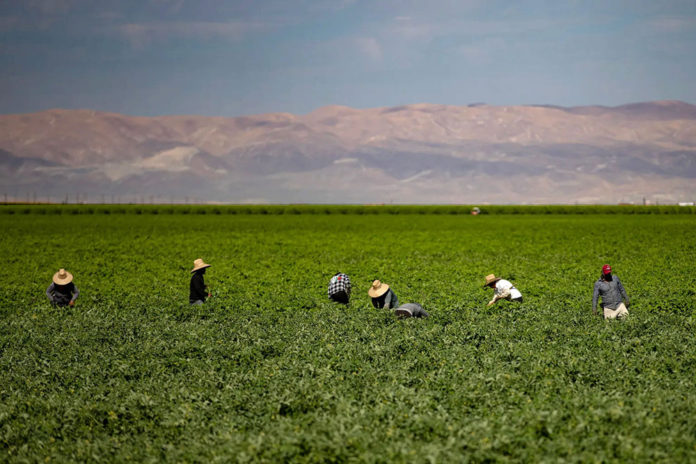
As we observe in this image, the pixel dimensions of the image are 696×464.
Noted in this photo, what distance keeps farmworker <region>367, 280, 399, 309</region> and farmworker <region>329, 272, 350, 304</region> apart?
1855 mm

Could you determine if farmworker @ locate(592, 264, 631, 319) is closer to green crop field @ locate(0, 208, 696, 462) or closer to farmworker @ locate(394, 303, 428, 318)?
green crop field @ locate(0, 208, 696, 462)

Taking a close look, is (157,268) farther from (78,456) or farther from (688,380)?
(688,380)

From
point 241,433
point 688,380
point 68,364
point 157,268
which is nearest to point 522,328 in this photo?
point 688,380

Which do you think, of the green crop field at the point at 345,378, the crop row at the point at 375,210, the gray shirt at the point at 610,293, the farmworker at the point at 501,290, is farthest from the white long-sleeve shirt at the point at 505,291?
the crop row at the point at 375,210

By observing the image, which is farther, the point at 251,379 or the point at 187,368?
the point at 187,368

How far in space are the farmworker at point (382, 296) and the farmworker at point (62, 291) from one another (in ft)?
28.6

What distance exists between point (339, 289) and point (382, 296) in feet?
6.98

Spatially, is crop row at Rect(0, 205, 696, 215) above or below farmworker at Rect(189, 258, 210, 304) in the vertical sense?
above

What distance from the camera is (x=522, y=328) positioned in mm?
15922

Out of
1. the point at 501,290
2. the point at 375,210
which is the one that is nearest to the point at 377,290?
the point at 501,290

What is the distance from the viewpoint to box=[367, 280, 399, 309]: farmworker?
18.0m

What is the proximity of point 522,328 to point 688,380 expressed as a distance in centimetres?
452

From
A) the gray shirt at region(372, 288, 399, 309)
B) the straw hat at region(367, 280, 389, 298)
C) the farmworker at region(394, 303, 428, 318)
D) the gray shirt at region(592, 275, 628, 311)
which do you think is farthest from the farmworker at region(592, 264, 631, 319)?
the straw hat at region(367, 280, 389, 298)

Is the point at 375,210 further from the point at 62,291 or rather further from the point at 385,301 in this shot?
the point at 385,301
